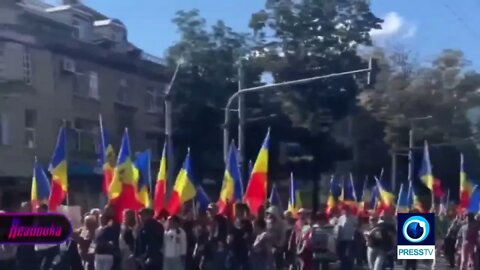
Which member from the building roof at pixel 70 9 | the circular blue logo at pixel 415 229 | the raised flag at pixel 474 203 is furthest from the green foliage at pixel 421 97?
the circular blue logo at pixel 415 229

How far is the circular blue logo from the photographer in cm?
511

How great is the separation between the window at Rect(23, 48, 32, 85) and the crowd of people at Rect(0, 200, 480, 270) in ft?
24.7

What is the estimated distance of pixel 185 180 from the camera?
13.3 metres

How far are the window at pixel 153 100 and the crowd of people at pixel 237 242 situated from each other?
6.52m

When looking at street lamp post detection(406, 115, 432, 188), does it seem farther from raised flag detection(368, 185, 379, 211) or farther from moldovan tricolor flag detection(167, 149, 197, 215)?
moldovan tricolor flag detection(167, 149, 197, 215)

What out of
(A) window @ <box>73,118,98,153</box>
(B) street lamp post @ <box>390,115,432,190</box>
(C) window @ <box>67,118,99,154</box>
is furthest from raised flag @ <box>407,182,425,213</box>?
(A) window @ <box>73,118,98,153</box>

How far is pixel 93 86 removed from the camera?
21.9 meters

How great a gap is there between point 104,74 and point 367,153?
7339mm

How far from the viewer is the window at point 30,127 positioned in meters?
20.1

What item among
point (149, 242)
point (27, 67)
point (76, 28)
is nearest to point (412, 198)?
point (149, 242)

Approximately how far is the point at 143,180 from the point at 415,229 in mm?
9042

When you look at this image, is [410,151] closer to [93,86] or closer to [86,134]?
[93,86]

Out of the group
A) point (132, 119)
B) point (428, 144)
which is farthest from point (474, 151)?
point (132, 119)

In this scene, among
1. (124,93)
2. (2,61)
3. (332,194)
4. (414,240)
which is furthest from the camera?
(124,93)
